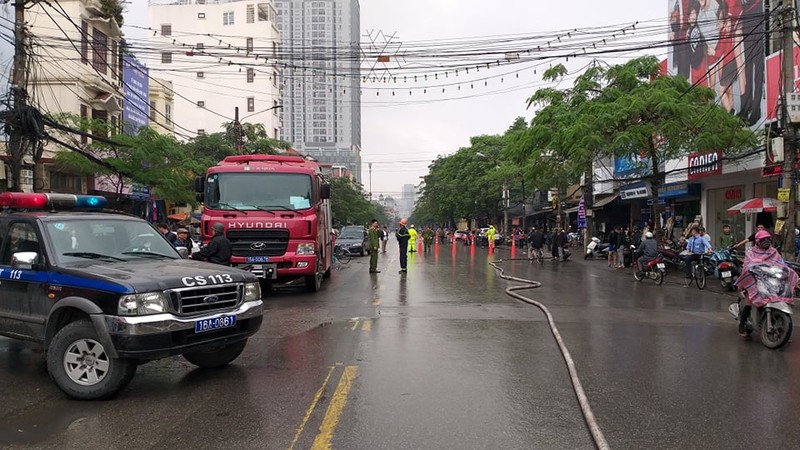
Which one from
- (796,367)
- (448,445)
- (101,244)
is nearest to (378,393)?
(448,445)

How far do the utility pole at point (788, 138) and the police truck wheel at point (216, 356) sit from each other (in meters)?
13.7

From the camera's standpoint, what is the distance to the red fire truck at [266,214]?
1260 centimetres

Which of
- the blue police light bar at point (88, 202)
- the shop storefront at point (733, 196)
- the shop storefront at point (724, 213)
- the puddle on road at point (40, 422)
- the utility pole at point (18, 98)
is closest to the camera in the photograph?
the puddle on road at point (40, 422)

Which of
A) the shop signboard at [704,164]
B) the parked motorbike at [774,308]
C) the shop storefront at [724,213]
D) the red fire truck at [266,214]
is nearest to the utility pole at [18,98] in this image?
the red fire truck at [266,214]

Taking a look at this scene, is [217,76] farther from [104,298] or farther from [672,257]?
[104,298]

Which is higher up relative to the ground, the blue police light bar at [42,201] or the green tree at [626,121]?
the green tree at [626,121]

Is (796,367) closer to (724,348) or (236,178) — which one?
(724,348)

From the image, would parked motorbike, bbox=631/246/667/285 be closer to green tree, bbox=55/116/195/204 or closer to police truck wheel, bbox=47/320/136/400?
police truck wheel, bbox=47/320/136/400

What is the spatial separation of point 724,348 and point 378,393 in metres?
5.02

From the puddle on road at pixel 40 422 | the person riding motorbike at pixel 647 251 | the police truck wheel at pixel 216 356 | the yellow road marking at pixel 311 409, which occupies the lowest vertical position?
the puddle on road at pixel 40 422

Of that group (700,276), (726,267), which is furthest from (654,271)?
(726,267)

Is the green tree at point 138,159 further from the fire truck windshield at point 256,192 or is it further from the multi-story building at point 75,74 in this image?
the fire truck windshield at point 256,192

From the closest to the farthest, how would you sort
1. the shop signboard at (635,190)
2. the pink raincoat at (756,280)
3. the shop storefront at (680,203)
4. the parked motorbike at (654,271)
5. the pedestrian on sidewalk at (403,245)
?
the pink raincoat at (756,280) < the parked motorbike at (654,271) < the pedestrian on sidewalk at (403,245) < the shop storefront at (680,203) < the shop signboard at (635,190)

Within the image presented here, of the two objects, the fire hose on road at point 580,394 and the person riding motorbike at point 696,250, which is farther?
the person riding motorbike at point 696,250
